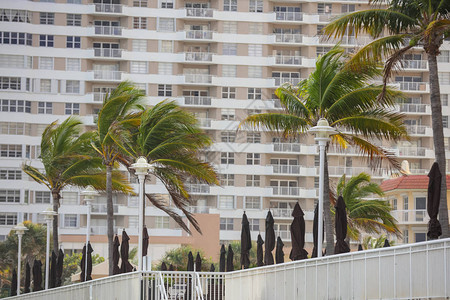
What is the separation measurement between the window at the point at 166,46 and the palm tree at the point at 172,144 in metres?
53.4

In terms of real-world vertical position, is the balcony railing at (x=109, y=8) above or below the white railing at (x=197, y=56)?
above

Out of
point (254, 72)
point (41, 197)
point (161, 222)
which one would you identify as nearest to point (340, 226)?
point (161, 222)

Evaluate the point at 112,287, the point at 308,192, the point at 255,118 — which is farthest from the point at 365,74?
the point at 308,192

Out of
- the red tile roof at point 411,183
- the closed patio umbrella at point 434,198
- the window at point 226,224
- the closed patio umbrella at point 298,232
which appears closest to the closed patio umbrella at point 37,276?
the closed patio umbrella at point 298,232

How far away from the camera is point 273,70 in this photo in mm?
93625

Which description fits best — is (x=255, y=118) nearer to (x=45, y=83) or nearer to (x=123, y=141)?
(x=123, y=141)

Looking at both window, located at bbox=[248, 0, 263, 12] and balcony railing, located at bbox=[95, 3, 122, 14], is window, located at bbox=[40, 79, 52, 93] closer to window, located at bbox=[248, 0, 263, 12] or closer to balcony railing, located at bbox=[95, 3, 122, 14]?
balcony railing, located at bbox=[95, 3, 122, 14]

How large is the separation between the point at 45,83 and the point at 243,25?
21.5 m

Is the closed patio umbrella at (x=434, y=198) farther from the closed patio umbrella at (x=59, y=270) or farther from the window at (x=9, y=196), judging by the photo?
the window at (x=9, y=196)

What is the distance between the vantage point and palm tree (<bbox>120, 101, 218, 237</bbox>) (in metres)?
38.5

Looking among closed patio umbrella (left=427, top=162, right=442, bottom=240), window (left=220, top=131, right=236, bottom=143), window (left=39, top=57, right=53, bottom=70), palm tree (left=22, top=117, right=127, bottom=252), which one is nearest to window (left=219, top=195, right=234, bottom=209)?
window (left=220, top=131, right=236, bottom=143)

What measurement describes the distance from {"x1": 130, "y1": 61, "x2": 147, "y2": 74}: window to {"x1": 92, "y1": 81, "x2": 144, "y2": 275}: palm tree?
165 feet

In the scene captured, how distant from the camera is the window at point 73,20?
301 ft

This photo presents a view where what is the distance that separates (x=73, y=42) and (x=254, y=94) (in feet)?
63.8
